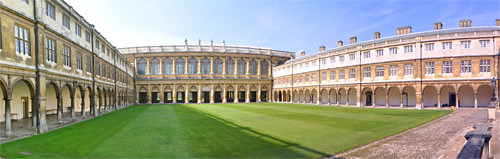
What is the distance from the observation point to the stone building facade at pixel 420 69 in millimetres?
30734

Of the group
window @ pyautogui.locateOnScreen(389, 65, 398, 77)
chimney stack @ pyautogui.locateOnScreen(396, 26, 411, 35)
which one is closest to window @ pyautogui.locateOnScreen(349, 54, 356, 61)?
window @ pyautogui.locateOnScreen(389, 65, 398, 77)

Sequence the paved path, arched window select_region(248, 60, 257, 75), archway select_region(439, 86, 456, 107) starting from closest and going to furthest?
the paved path, archway select_region(439, 86, 456, 107), arched window select_region(248, 60, 257, 75)

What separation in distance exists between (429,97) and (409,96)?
2660 mm


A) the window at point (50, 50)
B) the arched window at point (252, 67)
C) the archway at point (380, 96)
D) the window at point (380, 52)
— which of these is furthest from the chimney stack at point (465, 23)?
the window at point (50, 50)

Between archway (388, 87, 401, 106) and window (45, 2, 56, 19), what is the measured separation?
44.6 metres

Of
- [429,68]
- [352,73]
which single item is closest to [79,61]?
[352,73]

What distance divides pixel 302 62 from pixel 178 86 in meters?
31.3

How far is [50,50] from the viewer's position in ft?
57.4

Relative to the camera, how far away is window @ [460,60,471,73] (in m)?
31.2

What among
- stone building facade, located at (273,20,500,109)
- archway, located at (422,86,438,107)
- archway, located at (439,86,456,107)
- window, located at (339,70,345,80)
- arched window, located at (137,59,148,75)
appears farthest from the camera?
arched window, located at (137,59,148,75)

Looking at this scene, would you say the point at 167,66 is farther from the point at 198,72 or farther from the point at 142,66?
the point at 198,72

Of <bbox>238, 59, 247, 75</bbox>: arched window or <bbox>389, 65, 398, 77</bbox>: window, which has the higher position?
<bbox>238, 59, 247, 75</bbox>: arched window

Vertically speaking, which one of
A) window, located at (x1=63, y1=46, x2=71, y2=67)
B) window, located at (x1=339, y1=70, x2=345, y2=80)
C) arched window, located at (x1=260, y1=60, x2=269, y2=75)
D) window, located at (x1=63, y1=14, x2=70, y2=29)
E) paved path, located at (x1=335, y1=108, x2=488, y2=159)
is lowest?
paved path, located at (x1=335, y1=108, x2=488, y2=159)

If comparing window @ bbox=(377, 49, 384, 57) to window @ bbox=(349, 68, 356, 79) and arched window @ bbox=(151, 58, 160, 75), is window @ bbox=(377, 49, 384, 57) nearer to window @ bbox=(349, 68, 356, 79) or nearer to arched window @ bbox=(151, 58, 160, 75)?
window @ bbox=(349, 68, 356, 79)
